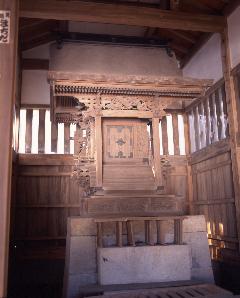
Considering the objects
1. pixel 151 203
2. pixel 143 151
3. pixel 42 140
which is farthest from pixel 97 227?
pixel 42 140

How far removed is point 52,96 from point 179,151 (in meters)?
4.65

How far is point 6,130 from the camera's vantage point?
12.4 feet

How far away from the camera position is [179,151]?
987 centimetres

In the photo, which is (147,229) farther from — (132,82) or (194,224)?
(132,82)

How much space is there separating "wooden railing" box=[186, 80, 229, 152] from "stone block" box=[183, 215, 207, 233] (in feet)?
8.07

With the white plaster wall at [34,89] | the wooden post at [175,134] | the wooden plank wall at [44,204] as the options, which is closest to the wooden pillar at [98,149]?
the wooden plank wall at [44,204]

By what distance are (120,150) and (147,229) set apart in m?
1.59

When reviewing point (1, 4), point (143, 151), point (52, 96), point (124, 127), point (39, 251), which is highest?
point (1, 4)

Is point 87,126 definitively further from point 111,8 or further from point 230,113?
point 230,113

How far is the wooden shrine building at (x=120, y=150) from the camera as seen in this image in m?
5.21

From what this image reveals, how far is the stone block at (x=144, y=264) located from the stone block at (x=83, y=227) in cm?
35

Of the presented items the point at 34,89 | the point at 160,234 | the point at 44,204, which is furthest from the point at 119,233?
the point at 34,89

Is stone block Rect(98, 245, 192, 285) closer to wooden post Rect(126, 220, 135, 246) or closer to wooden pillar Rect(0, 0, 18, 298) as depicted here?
wooden post Rect(126, 220, 135, 246)

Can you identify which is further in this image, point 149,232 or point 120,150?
point 120,150
